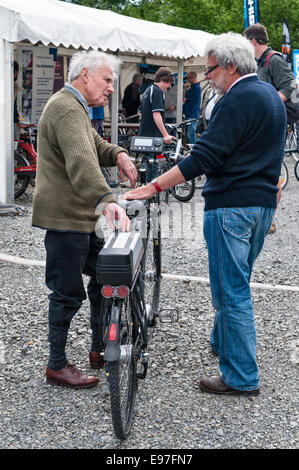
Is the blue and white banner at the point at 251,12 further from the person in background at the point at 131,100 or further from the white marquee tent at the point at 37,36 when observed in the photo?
the person in background at the point at 131,100

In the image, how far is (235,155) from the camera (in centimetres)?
311

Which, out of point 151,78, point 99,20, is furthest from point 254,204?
point 151,78

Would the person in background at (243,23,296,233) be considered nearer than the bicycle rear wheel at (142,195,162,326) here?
No

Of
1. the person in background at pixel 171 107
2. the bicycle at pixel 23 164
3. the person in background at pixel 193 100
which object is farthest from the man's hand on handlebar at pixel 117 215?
the person in background at pixel 171 107

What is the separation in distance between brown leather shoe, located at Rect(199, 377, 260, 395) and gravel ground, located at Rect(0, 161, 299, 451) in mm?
36

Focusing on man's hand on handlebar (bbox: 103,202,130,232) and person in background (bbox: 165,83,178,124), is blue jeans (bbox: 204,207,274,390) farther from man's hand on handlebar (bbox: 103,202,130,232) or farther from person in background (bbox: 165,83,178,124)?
person in background (bbox: 165,83,178,124)

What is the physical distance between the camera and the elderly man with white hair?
9.62 ft

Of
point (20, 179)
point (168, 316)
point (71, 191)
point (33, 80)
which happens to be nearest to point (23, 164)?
point (20, 179)

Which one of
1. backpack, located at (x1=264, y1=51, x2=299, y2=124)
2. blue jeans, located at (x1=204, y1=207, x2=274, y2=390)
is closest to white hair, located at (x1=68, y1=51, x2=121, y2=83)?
blue jeans, located at (x1=204, y1=207, x2=274, y2=390)

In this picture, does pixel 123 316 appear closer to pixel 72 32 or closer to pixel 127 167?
pixel 127 167

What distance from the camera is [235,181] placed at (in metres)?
3.15

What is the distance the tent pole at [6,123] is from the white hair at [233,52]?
19.6 feet

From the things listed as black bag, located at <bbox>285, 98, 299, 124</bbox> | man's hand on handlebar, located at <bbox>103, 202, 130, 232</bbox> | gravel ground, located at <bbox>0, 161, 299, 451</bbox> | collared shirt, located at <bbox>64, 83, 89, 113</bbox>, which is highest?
collared shirt, located at <bbox>64, 83, 89, 113</bbox>

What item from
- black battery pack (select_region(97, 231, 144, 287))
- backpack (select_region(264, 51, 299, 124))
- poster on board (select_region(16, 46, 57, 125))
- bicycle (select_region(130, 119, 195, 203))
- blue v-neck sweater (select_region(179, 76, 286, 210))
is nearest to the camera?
black battery pack (select_region(97, 231, 144, 287))
